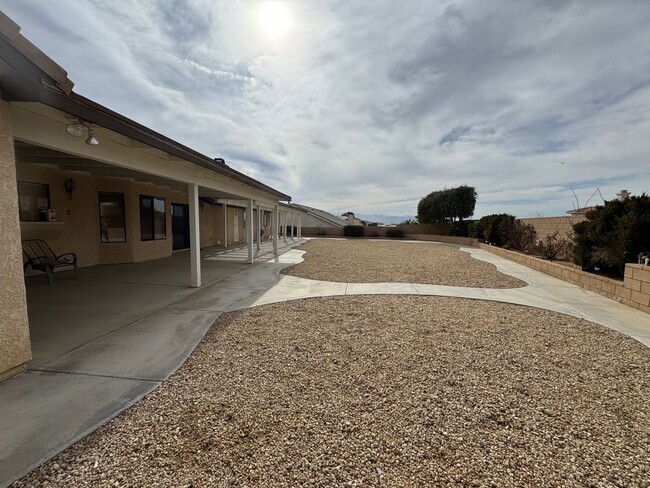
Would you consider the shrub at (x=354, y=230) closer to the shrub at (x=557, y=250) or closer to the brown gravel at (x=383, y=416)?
the shrub at (x=557, y=250)

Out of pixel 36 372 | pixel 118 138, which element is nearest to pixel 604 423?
pixel 36 372

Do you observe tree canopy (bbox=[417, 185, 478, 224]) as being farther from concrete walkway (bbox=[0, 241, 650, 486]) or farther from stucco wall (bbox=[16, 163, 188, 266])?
stucco wall (bbox=[16, 163, 188, 266])

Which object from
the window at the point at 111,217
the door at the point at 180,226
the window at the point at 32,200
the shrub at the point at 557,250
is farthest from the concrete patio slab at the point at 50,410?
the shrub at the point at 557,250

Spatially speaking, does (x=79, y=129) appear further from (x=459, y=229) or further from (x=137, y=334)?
(x=459, y=229)

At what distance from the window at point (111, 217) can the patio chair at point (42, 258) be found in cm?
181

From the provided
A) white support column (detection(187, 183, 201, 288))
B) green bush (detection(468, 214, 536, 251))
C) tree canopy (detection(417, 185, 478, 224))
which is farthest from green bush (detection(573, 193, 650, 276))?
tree canopy (detection(417, 185, 478, 224))

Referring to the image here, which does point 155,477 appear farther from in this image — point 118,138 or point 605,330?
point 605,330

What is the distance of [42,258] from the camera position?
785 cm

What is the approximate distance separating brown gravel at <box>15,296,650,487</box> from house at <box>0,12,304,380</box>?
1.99 meters

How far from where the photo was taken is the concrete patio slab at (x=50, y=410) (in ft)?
7.27

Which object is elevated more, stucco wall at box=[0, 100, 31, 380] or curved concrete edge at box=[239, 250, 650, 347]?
stucco wall at box=[0, 100, 31, 380]

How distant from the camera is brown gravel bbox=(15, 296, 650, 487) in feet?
6.88

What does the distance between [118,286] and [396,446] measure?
7.34 metres

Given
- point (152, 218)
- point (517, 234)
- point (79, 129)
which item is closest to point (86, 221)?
point (152, 218)
